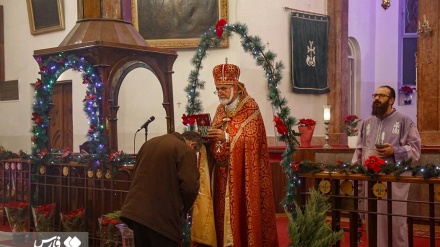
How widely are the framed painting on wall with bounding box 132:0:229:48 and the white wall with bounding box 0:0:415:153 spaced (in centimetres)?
22

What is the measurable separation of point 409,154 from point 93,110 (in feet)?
14.0

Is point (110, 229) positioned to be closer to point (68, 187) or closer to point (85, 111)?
point (68, 187)

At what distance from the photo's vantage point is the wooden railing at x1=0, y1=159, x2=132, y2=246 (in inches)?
322

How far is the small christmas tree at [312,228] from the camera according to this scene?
20.1ft

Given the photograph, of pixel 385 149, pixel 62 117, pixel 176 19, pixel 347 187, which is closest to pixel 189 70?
pixel 176 19

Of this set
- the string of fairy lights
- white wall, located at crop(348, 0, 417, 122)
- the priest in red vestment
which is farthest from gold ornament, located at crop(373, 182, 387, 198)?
white wall, located at crop(348, 0, 417, 122)

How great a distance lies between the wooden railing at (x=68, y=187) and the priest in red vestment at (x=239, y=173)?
1581 millimetres

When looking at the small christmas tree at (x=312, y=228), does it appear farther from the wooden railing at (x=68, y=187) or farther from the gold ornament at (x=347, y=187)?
the wooden railing at (x=68, y=187)

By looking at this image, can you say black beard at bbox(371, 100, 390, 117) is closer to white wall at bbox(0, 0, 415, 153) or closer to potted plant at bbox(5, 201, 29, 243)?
potted plant at bbox(5, 201, 29, 243)

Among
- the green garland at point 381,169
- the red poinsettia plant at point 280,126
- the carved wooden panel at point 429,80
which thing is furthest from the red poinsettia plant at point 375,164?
the carved wooden panel at point 429,80

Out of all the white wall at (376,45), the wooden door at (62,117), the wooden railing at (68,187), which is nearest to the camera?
the wooden railing at (68,187)

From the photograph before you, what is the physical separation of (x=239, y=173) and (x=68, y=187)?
3034mm

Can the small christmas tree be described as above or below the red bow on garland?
below

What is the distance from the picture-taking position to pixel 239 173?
661 cm
